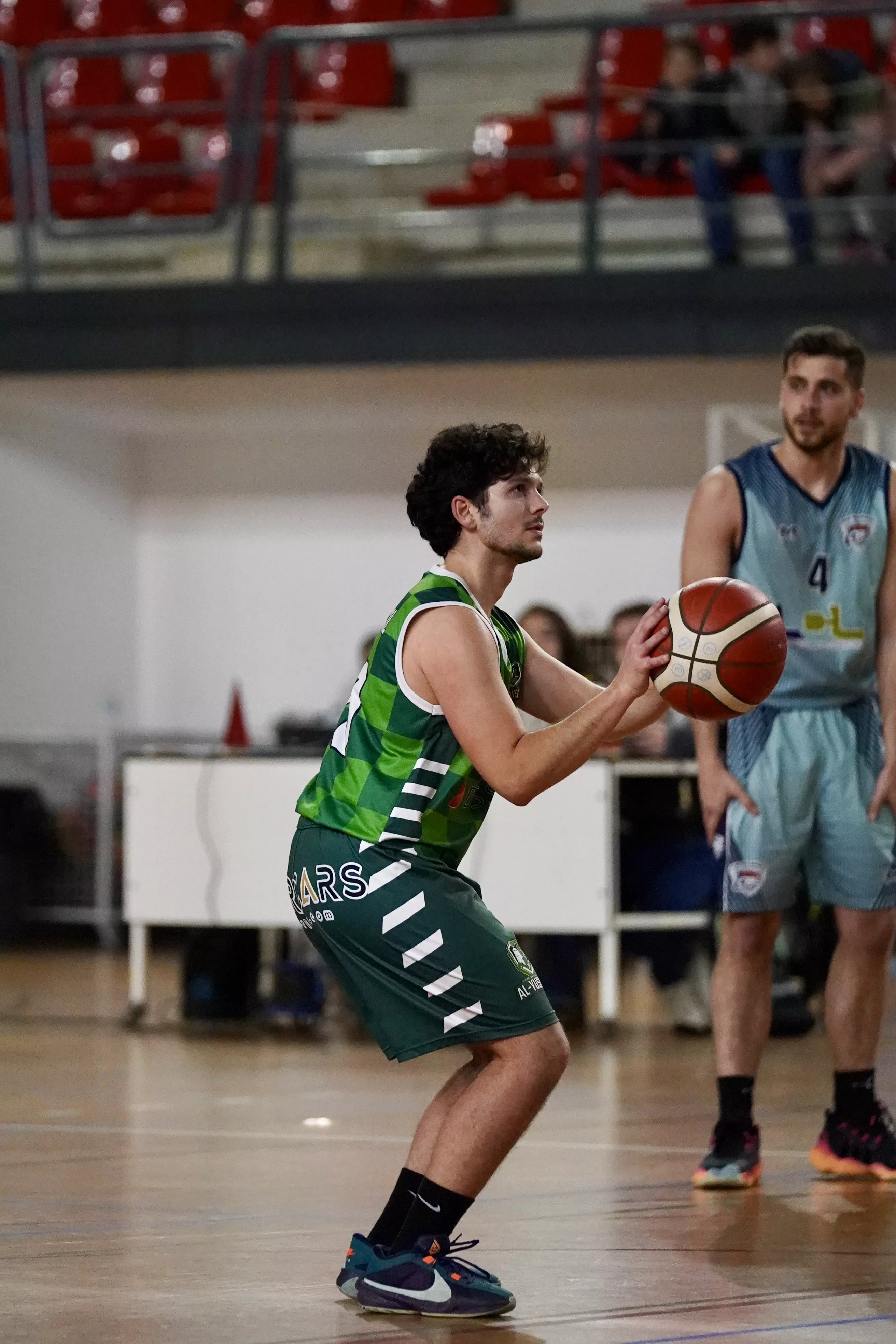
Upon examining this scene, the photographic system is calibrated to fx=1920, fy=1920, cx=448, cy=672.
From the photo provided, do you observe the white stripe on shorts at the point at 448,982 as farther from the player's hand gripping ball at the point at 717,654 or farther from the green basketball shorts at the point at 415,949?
the player's hand gripping ball at the point at 717,654

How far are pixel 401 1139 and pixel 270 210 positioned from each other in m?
6.46

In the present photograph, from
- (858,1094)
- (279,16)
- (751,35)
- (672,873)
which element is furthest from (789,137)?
(858,1094)

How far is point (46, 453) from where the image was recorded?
434 inches

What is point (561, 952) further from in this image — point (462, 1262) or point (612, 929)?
point (462, 1262)

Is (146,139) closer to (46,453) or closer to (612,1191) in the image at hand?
(46,453)

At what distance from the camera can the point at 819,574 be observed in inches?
167

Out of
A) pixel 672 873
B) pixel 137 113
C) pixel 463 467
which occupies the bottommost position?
pixel 672 873

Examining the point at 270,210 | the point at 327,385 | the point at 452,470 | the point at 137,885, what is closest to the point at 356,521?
the point at 327,385

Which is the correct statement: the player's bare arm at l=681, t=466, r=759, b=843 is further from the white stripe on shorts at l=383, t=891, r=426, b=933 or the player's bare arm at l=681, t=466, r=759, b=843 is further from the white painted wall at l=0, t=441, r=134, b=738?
the white painted wall at l=0, t=441, r=134, b=738

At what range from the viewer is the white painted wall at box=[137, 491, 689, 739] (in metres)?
10.7

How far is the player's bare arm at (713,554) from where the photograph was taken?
4184mm

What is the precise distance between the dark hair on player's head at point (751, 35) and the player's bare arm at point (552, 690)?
235 inches

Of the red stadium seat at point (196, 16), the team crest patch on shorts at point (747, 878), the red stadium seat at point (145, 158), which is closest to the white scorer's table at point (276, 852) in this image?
the team crest patch on shorts at point (747, 878)

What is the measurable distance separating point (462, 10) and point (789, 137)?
11.2ft
